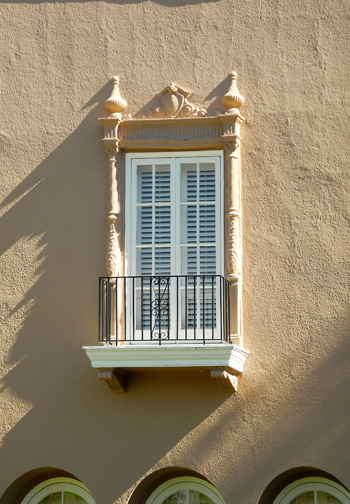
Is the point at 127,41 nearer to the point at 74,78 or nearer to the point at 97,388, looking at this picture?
the point at 74,78

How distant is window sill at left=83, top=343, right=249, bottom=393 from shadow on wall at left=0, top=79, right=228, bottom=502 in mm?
443

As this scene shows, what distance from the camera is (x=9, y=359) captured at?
13391mm

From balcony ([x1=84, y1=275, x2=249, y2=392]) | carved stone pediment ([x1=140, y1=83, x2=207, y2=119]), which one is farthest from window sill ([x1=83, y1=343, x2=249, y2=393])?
carved stone pediment ([x1=140, y1=83, x2=207, y2=119])

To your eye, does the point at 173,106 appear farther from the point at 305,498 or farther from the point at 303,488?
the point at 305,498

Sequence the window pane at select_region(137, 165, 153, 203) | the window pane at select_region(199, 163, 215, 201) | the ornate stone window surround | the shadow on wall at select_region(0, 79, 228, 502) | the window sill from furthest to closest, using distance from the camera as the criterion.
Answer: the window pane at select_region(137, 165, 153, 203) < the window pane at select_region(199, 163, 215, 201) < the shadow on wall at select_region(0, 79, 228, 502) < the ornate stone window surround < the window sill

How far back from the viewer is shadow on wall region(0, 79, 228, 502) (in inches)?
510

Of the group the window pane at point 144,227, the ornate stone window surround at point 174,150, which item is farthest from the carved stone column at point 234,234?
the window pane at point 144,227

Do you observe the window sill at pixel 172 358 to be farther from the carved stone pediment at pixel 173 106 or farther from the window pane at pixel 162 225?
the carved stone pediment at pixel 173 106

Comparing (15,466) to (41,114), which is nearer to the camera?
(15,466)

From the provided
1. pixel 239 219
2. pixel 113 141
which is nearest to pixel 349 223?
pixel 239 219

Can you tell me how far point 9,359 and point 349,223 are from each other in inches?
178

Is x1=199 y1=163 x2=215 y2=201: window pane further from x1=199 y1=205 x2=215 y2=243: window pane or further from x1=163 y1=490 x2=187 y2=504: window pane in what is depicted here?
x1=163 y1=490 x2=187 y2=504: window pane

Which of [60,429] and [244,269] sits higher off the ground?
[244,269]

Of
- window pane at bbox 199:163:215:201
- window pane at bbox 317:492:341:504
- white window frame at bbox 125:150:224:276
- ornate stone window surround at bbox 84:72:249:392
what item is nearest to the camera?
ornate stone window surround at bbox 84:72:249:392
